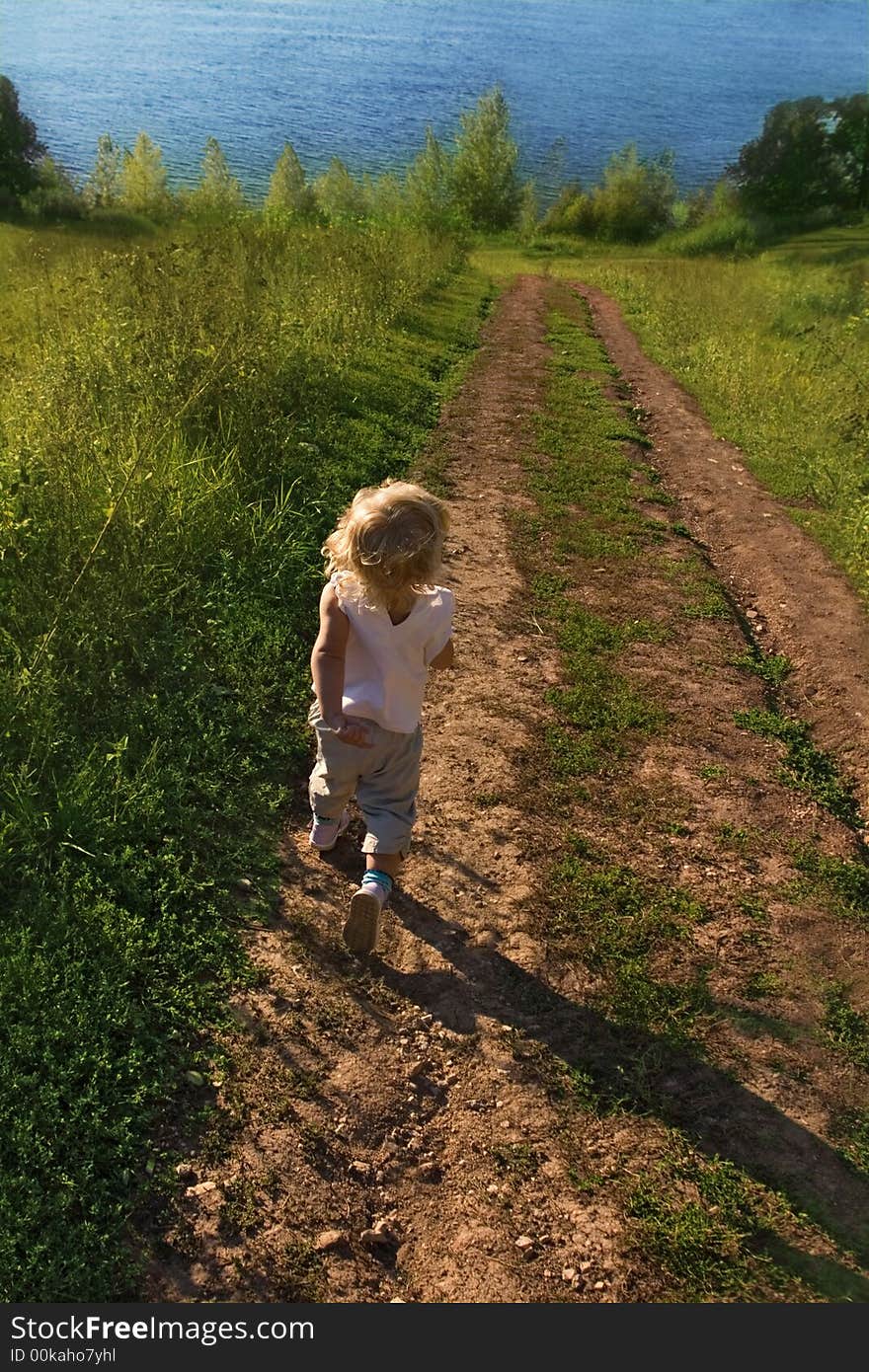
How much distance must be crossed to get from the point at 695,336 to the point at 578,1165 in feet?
49.7

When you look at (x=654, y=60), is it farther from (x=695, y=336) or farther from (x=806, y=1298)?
(x=806, y=1298)

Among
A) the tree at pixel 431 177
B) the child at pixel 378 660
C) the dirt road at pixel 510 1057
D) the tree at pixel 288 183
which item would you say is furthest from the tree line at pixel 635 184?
the child at pixel 378 660

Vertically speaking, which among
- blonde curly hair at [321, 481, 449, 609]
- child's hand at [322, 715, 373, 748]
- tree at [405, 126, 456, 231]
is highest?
tree at [405, 126, 456, 231]

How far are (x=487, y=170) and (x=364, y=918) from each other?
5092 cm

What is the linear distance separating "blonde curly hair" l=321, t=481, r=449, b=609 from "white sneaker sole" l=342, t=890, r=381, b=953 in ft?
3.35

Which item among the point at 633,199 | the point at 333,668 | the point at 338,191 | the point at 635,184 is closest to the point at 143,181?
the point at 338,191

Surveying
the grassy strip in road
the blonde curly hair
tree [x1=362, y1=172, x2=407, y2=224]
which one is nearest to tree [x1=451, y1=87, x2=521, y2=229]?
tree [x1=362, y1=172, x2=407, y2=224]

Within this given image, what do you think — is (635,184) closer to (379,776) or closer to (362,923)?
(379,776)

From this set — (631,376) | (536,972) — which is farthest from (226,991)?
(631,376)

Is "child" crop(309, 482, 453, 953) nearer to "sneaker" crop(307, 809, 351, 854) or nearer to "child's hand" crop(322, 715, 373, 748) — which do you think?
"child's hand" crop(322, 715, 373, 748)

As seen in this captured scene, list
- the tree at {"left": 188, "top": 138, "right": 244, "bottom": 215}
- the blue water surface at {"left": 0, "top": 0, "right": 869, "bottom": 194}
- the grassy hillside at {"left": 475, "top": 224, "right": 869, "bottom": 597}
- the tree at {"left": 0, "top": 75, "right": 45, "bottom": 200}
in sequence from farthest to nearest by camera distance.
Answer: the blue water surface at {"left": 0, "top": 0, "right": 869, "bottom": 194}
the tree at {"left": 0, "top": 75, "right": 45, "bottom": 200}
the tree at {"left": 188, "top": 138, "right": 244, "bottom": 215}
the grassy hillside at {"left": 475, "top": 224, "right": 869, "bottom": 597}

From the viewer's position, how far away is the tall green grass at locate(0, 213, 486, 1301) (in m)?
2.44

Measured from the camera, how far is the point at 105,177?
34.7 meters

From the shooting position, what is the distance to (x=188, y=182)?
3716 centimetres
